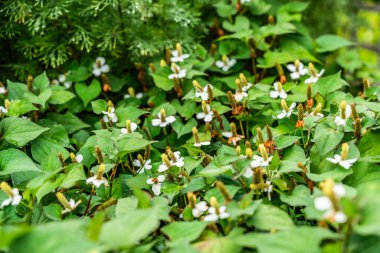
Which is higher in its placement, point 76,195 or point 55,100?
point 55,100

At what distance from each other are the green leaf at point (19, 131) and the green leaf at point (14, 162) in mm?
42

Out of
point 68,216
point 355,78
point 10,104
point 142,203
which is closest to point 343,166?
point 142,203

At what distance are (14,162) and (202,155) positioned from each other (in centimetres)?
48

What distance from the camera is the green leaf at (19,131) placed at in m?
1.29

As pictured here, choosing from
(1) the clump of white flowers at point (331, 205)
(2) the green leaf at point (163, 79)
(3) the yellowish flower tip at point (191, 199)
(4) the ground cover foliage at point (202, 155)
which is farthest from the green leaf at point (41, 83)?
(1) the clump of white flowers at point (331, 205)

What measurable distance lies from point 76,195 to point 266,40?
1.04 m

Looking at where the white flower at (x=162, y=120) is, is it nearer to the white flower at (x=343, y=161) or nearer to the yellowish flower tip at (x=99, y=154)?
the yellowish flower tip at (x=99, y=154)

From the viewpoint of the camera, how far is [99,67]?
170 centimetres

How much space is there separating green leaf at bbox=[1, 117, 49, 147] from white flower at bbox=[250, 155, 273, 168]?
0.58 m

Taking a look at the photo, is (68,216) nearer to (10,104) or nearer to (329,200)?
(10,104)

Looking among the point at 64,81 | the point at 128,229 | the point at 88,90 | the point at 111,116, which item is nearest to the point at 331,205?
the point at 128,229

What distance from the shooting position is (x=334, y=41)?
1.88 m

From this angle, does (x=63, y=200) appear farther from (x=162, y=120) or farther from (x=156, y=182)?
(x=162, y=120)

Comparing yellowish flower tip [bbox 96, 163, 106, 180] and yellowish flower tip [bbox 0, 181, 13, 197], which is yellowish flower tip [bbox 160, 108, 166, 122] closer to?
yellowish flower tip [bbox 96, 163, 106, 180]
